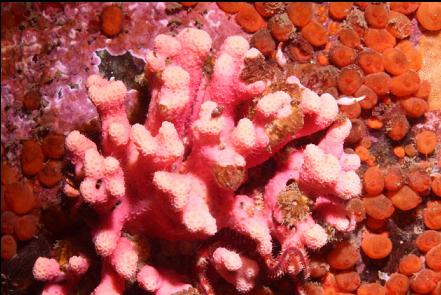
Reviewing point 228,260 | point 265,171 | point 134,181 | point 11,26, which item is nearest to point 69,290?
point 134,181

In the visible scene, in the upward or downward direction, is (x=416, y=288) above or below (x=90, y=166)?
below

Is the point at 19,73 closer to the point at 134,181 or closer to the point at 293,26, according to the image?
the point at 134,181

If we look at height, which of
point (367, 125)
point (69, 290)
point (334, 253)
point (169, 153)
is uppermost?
point (169, 153)

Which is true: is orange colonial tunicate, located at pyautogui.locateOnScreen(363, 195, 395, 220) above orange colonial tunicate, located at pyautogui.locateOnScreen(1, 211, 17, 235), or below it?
above

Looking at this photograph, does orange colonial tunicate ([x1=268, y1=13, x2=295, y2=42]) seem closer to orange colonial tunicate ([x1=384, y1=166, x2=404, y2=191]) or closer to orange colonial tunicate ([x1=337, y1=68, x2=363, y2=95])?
orange colonial tunicate ([x1=337, y1=68, x2=363, y2=95])

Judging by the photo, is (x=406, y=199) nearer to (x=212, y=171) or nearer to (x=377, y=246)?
(x=377, y=246)

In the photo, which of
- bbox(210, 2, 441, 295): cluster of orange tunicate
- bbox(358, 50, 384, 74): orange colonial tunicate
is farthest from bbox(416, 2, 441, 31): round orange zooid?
bbox(358, 50, 384, 74): orange colonial tunicate

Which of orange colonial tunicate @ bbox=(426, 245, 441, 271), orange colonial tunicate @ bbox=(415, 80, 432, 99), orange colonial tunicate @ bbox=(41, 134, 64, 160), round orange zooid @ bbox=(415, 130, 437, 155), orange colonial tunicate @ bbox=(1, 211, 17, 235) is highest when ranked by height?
orange colonial tunicate @ bbox=(415, 80, 432, 99)

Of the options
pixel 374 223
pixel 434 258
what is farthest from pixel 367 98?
pixel 434 258
